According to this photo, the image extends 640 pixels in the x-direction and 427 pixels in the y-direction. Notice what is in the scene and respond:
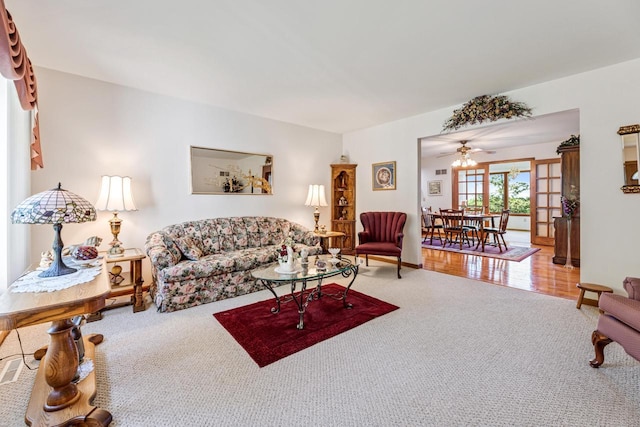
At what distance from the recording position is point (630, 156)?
2.81 meters

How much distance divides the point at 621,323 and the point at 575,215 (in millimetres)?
3960

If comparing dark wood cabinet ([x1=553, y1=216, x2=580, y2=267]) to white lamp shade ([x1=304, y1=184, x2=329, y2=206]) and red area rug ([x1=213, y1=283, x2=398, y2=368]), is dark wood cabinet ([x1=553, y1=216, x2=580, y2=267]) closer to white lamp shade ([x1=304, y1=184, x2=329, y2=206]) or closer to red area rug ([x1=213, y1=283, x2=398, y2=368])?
red area rug ([x1=213, y1=283, x2=398, y2=368])

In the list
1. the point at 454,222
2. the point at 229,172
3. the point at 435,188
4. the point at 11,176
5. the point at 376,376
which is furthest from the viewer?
the point at 435,188

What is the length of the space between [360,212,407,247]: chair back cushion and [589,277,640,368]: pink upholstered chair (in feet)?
8.96

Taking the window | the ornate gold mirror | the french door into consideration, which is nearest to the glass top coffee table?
the ornate gold mirror

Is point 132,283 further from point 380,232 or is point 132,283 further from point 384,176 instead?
point 384,176

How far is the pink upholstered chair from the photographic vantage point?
1628 millimetres

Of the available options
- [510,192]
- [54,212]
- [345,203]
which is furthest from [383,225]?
[510,192]

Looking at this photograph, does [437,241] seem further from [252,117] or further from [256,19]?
[256,19]

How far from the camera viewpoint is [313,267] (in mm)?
2996

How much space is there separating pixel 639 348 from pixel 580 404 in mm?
462

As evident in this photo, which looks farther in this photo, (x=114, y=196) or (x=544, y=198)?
(x=544, y=198)

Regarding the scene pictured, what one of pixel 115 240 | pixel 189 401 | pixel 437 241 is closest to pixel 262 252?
pixel 115 240

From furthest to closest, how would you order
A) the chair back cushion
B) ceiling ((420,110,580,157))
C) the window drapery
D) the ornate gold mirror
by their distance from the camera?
ceiling ((420,110,580,157))
the chair back cushion
the ornate gold mirror
the window drapery
